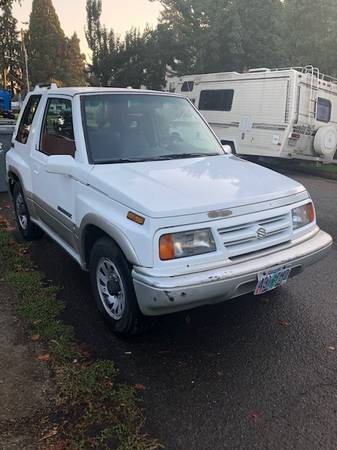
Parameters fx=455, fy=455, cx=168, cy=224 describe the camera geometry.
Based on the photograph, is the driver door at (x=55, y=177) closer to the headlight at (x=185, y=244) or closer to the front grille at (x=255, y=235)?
the headlight at (x=185, y=244)

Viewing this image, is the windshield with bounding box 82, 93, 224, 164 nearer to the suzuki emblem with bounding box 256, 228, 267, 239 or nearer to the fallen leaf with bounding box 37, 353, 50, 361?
the suzuki emblem with bounding box 256, 228, 267, 239

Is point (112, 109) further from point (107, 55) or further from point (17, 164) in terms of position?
point (107, 55)

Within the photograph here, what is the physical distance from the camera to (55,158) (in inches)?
159

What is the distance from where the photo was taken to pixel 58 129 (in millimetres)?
4523

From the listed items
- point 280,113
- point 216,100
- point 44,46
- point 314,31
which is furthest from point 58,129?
point 44,46

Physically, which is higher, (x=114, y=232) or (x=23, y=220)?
(x=114, y=232)

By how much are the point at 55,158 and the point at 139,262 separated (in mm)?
1534

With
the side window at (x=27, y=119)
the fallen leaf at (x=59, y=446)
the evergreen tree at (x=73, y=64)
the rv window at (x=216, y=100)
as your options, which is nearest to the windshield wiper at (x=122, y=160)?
the side window at (x=27, y=119)

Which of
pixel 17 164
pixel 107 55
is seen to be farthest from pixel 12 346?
pixel 107 55

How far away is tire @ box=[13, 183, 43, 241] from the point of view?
18.6 ft

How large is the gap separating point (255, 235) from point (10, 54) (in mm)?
51596

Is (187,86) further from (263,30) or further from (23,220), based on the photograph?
(23,220)

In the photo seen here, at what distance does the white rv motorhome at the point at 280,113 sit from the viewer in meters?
12.1

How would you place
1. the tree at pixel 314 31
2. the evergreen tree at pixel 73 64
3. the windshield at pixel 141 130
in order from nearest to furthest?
the windshield at pixel 141 130 < the tree at pixel 314 31 < the evergreen tree at pixel 73 64
